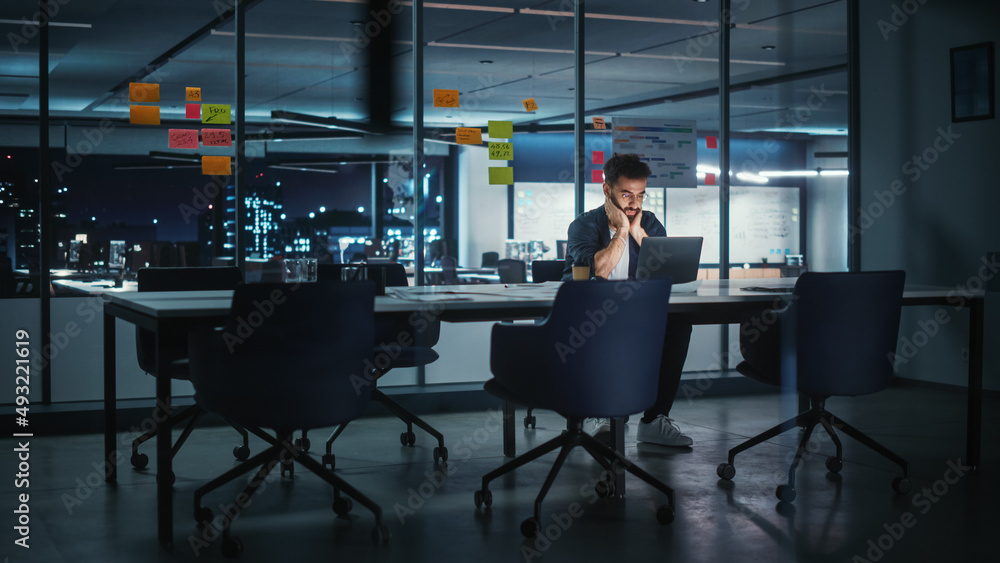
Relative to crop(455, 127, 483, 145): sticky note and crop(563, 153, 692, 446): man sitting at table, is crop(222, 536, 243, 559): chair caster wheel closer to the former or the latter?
crop(563, 153, 692, 446): man sitting at table

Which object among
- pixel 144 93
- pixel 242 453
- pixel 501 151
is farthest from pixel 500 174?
pixel 242 453

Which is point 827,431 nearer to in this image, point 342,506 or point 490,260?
point 342,506

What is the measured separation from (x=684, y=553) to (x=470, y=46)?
571 centimetres

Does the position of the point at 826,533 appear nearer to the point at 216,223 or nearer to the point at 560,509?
the point at 560,509

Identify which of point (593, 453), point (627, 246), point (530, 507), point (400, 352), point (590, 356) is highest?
point (627, 246)

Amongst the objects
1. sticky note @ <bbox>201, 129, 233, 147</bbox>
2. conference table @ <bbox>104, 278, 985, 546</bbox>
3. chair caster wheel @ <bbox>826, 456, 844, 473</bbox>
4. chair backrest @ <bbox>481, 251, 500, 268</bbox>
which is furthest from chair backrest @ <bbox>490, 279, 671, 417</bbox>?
chair backrest @ <bbox>481, 251, 500, 268</bbox>

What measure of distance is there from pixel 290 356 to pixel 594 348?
3.22 ft

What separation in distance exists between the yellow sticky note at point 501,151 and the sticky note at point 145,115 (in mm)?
2104

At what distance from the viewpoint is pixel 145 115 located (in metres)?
5.11

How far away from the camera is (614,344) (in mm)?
2791

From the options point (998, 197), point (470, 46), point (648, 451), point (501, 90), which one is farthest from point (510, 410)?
point (501, 90)

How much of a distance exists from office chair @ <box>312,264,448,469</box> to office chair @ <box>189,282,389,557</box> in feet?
3.09

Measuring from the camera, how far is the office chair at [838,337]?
321cm

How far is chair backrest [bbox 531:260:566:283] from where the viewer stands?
181 inches
